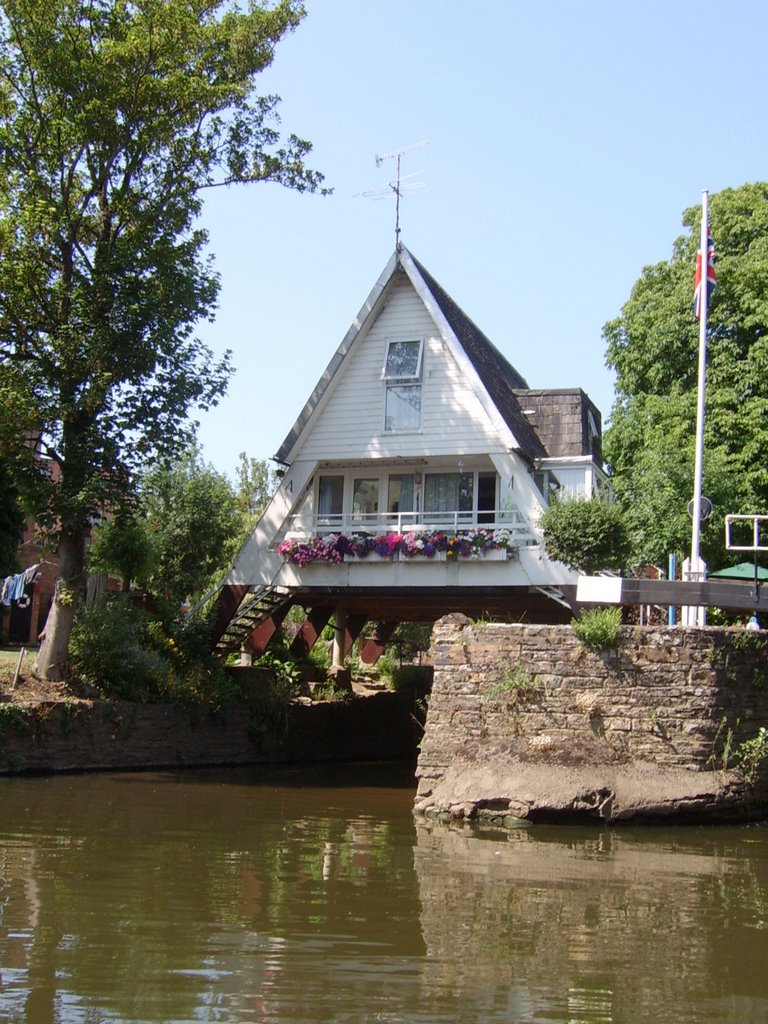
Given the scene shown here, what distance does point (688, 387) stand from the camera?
1242 inches

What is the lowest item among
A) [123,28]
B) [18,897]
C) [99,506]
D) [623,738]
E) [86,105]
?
[18,897]

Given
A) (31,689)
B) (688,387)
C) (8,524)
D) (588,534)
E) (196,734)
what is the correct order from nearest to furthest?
(588,534)
(31,689)
(196,734)
(8,524)
(688,387)

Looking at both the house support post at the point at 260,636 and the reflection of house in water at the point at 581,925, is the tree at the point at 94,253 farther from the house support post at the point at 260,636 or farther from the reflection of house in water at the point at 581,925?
the reflection of house in water at the point at 581,925

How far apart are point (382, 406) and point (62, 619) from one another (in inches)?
319

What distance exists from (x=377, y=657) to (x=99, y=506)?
1325cm

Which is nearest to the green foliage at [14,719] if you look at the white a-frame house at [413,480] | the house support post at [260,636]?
the white a-frame house at [413,480]

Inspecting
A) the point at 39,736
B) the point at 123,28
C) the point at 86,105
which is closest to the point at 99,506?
the point at 39,736

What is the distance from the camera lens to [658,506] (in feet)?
87.0

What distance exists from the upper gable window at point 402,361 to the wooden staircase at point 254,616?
5.56 metres

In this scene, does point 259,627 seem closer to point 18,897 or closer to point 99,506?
point 99,506

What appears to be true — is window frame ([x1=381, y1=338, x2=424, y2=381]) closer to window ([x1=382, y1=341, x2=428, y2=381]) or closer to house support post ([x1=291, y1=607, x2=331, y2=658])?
window ([x1=382, y1=341, x2=428, y2=381])

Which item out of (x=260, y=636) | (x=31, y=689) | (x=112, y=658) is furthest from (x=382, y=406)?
(x=31, y=689)

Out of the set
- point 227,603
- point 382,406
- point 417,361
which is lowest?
point 227,603

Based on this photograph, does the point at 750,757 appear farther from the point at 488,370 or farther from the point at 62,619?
A: the point at 62,619
